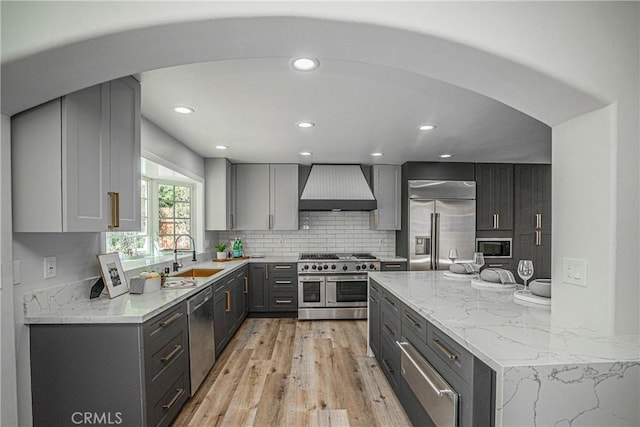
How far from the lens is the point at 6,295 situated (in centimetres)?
166

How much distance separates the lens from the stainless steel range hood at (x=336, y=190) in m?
5.10

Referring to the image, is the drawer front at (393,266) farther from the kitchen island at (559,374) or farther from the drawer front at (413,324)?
the kitchen island at (559,374)

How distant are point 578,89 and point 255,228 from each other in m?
4.45

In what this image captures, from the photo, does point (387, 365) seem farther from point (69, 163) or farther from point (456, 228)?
point (456, 228)

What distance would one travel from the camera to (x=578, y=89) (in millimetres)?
1456

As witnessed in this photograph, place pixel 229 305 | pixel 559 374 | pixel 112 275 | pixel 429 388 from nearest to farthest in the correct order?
pixel 559 374 → pixel 429 388 → pixel 112 275 → pixel 229 305

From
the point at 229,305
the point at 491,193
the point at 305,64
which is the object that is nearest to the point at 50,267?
the point at 305,64

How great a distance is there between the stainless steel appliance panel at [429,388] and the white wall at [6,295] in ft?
6.85

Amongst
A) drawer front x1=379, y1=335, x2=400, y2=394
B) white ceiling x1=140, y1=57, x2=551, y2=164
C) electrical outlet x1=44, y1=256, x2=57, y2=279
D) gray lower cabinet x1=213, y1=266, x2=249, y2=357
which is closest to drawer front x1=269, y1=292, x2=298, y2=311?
gray lower cabinet x1=213, y1=266, x2=249, y2=357

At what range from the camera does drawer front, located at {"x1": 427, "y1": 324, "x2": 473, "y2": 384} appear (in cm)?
141

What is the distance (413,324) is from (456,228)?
3327 millimetres

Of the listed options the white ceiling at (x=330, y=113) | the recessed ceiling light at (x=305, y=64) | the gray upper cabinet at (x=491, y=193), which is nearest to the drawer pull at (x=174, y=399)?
the white ceiling at (x=330, y=113)

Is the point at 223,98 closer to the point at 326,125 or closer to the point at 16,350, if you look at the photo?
the point at 326,125

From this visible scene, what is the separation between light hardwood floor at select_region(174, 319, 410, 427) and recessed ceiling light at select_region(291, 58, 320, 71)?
2.34 metres
